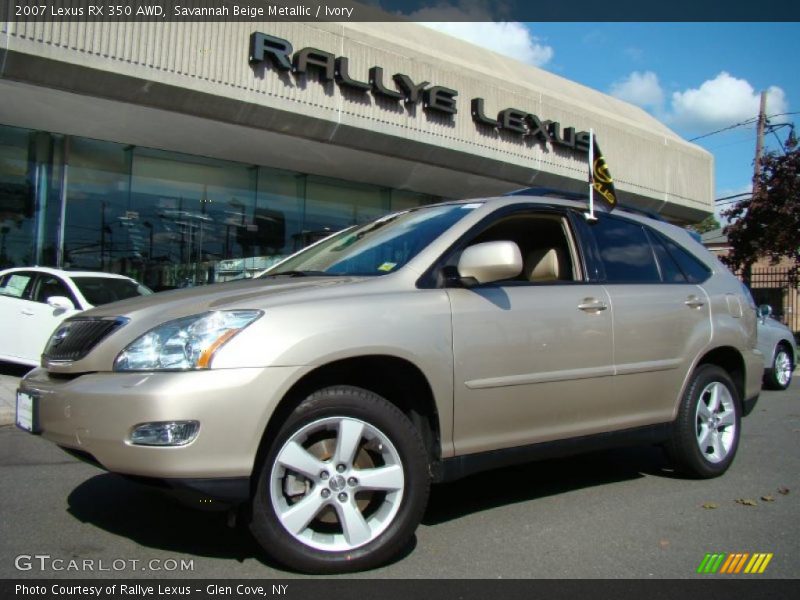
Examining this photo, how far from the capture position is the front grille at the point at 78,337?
317 centimetres

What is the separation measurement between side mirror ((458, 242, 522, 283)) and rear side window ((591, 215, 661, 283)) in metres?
1.15

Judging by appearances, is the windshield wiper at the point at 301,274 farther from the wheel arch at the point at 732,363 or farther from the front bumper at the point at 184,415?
the wheel arch at the point at 732,363

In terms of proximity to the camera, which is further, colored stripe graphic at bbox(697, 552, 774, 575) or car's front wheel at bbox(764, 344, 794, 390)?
car's front wheel at bbox(764, 344, 794, 390)

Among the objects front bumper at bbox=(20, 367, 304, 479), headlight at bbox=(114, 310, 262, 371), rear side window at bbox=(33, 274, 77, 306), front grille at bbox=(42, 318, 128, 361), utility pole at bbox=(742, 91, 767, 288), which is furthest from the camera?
utility pole at bbox=(742, 91, 767, 288)

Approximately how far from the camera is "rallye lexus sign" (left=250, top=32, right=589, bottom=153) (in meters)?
11.5

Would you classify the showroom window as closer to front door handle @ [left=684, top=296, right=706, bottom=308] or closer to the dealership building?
the dealership building

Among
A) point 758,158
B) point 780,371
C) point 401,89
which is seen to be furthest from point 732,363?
point 758,158

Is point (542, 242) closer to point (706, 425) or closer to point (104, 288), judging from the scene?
point (706, 425)

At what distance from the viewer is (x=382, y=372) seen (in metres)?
3.39

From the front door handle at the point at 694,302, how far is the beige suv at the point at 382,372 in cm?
1

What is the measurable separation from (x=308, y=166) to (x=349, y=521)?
12.0 meters

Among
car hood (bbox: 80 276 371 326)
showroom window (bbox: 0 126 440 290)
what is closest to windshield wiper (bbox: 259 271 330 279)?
car hood (bbox: 80 276 371 326)
